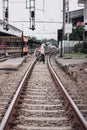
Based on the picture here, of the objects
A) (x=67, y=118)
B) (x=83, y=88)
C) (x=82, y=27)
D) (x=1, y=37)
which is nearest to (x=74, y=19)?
(x=82, y=27)

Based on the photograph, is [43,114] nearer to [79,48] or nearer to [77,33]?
[79,48]

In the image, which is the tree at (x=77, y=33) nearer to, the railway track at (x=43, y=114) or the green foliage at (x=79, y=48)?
the green foliage at (x=79, y=48)

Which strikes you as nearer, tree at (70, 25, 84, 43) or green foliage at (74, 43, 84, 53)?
green foliage at (74, 43, 84, 53)

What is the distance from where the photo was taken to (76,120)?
28.8 feet

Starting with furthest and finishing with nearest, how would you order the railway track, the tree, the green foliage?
the tree, the green foliage, the railway track

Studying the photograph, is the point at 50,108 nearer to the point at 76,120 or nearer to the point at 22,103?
the point at 22,103

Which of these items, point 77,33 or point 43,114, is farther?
point 77,33

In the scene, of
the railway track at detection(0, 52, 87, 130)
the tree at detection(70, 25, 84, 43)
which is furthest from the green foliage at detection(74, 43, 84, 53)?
the railway track at detection(0, 52, 87, 130)

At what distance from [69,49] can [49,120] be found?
49442mm

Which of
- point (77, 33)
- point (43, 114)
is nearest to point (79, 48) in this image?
point (77, 33)

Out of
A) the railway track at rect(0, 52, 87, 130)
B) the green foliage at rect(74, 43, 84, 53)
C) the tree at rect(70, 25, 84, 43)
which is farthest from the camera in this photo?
the tree at rect(70, 25, 84, 43)

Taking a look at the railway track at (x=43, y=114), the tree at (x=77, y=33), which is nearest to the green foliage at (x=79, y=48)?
the tree at (x=77, y=33)

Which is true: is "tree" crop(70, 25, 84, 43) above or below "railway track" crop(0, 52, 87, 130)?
above

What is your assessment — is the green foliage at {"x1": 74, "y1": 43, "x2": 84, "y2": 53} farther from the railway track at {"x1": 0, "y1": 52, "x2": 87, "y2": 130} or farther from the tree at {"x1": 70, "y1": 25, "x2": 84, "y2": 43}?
the railway track at {"x1": 0, "y1": 52, "x2": 87, "y2": 130}
